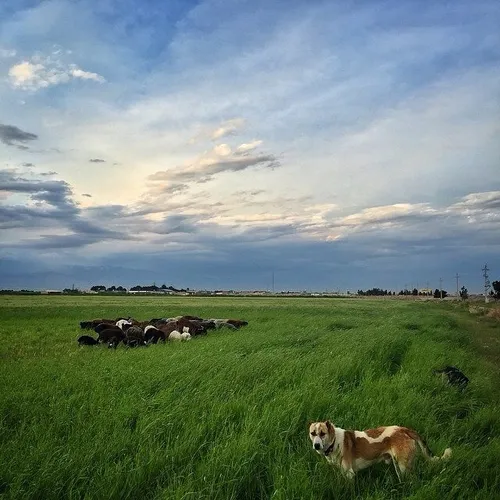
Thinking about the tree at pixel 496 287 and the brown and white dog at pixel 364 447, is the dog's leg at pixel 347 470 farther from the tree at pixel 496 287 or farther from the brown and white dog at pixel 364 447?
the tree at pixel 496 287

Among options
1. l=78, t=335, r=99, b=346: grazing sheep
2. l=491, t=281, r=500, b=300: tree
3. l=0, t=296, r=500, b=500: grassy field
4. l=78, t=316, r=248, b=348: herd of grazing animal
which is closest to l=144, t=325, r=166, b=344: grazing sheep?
l=78, t=316, r=248, b=348: herd of grazing animal

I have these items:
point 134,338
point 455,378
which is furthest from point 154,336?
point 455,378

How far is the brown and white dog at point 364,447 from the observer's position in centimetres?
641

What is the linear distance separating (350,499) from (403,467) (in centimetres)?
84

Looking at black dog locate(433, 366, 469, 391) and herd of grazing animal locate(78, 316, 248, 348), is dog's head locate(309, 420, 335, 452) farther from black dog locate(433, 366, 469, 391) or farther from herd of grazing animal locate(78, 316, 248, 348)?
herd of grazing animal locate(78, 316, 248, 348)

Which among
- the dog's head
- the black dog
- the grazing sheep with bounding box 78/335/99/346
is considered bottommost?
the black dog

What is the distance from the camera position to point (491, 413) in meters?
9.84

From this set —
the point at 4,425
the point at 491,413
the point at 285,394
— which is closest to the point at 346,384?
the point at 285,394

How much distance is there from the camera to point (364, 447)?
21.6 feet

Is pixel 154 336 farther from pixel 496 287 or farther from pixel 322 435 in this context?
pixel 496 287

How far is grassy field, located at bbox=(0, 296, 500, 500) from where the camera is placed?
612 cm

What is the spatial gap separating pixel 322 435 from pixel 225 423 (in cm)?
199

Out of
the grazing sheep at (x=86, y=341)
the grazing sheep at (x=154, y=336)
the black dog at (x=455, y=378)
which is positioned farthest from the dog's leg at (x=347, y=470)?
the grazing sheep at (x=86, y=341)

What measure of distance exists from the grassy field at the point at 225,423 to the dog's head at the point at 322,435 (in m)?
0.35
